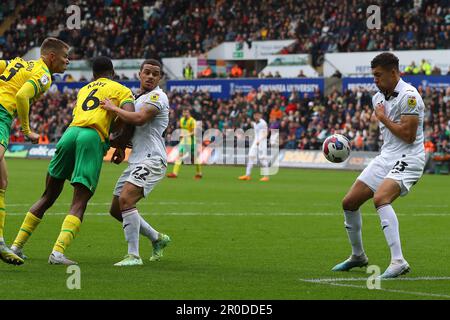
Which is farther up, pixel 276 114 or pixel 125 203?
pixel 125 203

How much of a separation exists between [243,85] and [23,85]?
38254 millimetres

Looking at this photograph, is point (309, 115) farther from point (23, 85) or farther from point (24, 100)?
point (24, 100)

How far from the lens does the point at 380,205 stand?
34.7 feet

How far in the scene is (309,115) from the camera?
1793 inches

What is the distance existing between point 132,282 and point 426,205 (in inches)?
540

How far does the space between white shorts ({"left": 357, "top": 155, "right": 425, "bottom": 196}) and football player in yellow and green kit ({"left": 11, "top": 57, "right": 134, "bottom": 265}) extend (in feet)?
9.69

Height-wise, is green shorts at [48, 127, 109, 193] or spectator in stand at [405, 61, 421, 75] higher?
green shorts at [48, 127, 109, 193]

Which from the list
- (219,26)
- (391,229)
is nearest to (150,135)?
(391,229)

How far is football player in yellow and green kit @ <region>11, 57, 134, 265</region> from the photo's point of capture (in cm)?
1119

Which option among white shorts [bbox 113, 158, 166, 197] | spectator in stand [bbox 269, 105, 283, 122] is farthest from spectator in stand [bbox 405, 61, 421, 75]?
white shorts [bbox 113, 158, 166, 197]

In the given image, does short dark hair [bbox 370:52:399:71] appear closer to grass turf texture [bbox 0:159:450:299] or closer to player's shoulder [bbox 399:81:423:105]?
player's shoulder [bbox 399:81:423:105]

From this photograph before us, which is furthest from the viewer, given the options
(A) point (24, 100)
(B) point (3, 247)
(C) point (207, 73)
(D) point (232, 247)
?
(C) point (207, 73)
